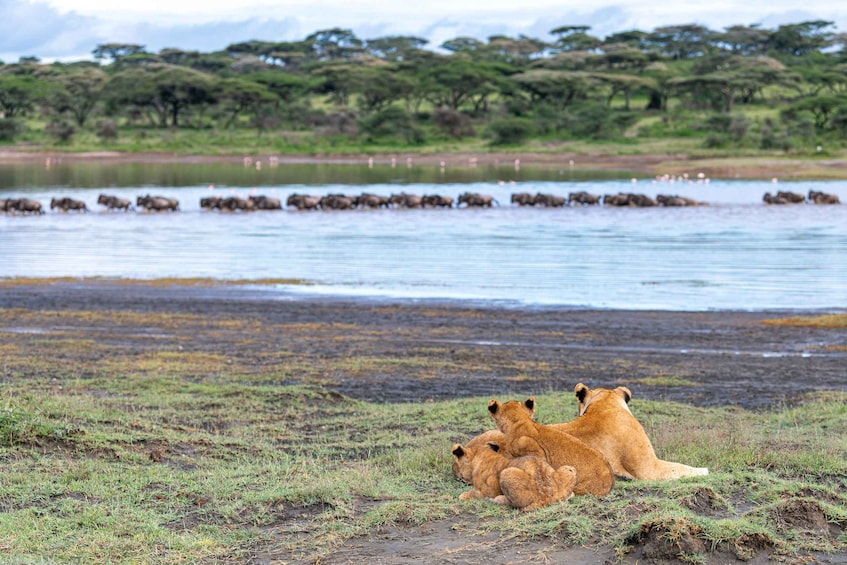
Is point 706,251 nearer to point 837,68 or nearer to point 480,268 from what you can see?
point 480,268

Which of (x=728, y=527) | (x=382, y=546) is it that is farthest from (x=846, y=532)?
(x=382, y=546)

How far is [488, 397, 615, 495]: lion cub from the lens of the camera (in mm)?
5863

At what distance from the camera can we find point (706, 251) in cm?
2683

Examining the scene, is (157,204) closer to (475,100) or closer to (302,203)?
(302,203)

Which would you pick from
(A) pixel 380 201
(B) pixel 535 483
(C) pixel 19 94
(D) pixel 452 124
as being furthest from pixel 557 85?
(B) pixel 535 483

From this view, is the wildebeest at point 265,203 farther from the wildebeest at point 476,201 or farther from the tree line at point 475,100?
the tree line at point 475,100

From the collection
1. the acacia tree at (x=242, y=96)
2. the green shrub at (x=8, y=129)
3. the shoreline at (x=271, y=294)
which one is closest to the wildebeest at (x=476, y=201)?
the shoreline at (x=271, y=294)

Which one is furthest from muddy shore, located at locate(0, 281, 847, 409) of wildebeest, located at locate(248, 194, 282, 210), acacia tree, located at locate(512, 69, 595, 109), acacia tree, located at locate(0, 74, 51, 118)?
acacia tree, located at locate(0, 74, 51, 118)

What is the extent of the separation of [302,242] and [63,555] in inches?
997

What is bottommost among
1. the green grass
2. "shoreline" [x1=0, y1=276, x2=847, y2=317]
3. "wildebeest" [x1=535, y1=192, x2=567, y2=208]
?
"shoreline" [x1=0, y1=276, x2=847, y2=317]

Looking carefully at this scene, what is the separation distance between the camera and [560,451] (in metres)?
5.89

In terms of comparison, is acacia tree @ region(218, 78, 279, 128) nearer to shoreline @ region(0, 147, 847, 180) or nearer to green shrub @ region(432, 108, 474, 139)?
shoreline @ region(0, 147, 847, 180)

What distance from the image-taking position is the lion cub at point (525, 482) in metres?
5.73

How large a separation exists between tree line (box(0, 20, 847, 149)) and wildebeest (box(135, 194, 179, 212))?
3444 cm
